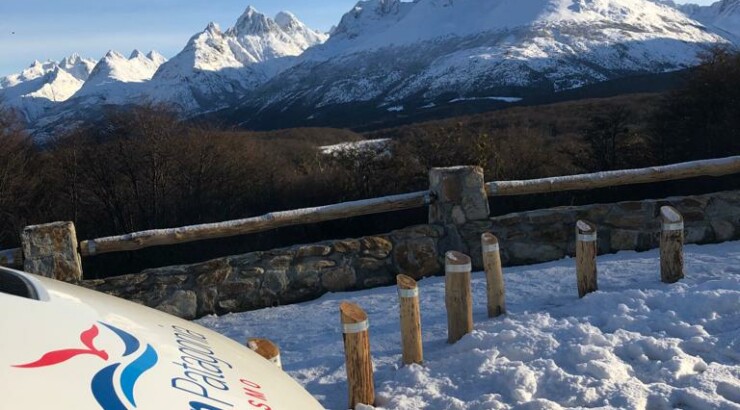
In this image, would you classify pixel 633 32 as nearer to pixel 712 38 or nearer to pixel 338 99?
pixel 712 38

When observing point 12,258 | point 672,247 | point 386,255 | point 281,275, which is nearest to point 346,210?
point 386,255

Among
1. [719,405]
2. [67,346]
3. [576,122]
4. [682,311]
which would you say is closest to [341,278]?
[682,311]

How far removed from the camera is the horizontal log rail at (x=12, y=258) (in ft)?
18.4

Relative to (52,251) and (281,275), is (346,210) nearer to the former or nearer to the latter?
(281,275)

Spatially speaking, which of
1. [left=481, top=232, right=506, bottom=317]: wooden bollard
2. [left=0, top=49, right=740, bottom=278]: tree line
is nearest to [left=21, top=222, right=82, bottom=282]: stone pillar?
[left=481, top=232, right=506, bottom=317]: wooden bollard

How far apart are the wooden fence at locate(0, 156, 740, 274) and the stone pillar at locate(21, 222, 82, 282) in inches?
6.4

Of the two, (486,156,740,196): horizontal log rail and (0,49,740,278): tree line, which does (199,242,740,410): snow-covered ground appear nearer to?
(486,156,740,196): horizontal log rail

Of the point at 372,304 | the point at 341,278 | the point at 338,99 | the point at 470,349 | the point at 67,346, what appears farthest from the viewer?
the point at 338,99

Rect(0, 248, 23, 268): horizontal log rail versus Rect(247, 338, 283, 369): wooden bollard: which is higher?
Rect(0, 248, 23, 268): horizontal log rail

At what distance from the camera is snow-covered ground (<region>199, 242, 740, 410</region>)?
3.47 meters

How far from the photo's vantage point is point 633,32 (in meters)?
140

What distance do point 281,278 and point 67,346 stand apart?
4.33 meters

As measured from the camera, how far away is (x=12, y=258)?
565cm

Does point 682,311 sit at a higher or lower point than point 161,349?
lower
